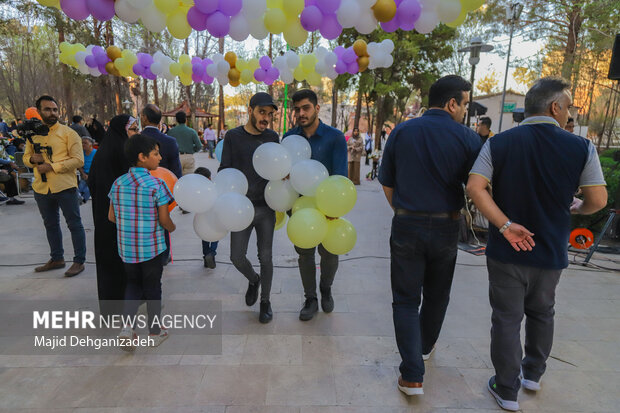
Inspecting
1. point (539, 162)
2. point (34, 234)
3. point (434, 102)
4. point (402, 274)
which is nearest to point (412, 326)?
point (402, 274)

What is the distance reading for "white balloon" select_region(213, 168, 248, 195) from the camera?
265cm

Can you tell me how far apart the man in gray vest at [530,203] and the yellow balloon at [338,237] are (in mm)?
958

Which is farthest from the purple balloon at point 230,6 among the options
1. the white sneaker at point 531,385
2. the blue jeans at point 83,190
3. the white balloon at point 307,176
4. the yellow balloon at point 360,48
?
the blue jeans at point 83,190

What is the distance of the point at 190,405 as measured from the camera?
202 cm

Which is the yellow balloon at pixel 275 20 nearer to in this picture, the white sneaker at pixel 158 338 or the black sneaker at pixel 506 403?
the white sneaker at pixel 158 338

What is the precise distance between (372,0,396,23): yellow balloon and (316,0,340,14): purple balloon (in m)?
0.35

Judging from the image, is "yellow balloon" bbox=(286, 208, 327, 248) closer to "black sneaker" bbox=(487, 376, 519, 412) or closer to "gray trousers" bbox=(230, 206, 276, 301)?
"gray trousers" bbox=(230, 206, 276, 301)

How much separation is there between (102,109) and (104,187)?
18.6 metres

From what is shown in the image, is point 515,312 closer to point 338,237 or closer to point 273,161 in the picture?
point 338,237

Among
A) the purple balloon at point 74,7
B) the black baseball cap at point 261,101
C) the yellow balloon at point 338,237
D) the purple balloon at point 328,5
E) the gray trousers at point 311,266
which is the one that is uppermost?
the purple balloon at point 328,5

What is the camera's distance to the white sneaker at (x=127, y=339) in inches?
99.1

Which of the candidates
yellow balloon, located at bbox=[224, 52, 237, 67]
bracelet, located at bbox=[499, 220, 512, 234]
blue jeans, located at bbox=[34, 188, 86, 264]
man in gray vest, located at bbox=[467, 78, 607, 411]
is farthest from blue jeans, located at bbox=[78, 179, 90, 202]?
bracelet, located at bbox=[499, 220, 512, 234]

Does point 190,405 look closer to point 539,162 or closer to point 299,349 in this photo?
point 299,349

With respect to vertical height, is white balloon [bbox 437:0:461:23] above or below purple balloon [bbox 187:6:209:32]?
above
